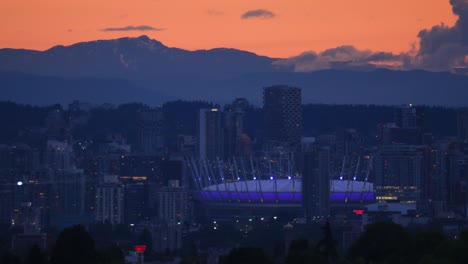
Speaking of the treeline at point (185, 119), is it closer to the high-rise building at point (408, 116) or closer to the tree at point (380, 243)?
the high-rise building at point (408, 116)

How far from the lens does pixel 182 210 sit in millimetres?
70250

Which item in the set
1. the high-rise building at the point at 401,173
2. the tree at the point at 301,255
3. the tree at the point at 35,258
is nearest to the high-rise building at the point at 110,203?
the high-rise building at the point at 401,173

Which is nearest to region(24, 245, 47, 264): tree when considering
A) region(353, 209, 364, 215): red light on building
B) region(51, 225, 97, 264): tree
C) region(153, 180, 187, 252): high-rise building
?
region(51, 225, 97, 264): tree

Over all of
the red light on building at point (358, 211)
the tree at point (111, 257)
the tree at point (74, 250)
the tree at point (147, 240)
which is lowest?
the tree at point (147, 240)

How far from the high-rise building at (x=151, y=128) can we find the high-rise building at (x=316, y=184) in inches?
865

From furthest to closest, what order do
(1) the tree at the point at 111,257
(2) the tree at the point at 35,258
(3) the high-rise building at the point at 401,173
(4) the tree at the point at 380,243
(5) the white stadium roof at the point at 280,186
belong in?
1. (5) the white stadium roof at the point at 280,186
2. (3) the high-rise building at the point at 401,173
3. (4) the tree at the point at 380,243
4. (1) the tree at the point at 111,257
5. (2) the tree at the point at 35,258

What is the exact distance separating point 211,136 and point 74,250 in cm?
7532

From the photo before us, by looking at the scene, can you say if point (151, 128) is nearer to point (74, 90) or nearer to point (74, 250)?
point (74, 90)

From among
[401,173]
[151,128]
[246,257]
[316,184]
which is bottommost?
[246,257]

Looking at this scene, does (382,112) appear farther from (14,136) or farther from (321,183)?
(321,183)

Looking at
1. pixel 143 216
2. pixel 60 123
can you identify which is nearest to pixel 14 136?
pixel 60 123

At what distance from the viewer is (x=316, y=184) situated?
77812 mm

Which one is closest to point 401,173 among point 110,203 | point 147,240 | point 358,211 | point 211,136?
point 358,211

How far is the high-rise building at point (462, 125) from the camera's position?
101375 mm
